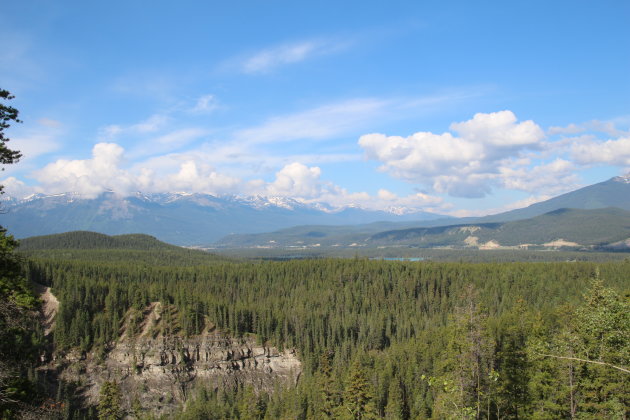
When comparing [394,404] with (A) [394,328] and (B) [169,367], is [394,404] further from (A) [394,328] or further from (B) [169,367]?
(A) [394,328]

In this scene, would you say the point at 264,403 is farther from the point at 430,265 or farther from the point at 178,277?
the point at 430,265

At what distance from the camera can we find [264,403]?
9088 cm

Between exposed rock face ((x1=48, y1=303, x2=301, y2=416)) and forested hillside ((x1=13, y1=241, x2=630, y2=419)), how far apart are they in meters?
2.88

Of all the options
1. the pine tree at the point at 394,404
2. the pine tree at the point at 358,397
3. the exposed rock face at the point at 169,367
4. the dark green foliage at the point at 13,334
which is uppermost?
the dark green foliage at the point at 13,334

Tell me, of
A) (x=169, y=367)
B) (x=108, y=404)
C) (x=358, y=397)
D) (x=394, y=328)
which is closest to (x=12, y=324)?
(x=358, y=397)

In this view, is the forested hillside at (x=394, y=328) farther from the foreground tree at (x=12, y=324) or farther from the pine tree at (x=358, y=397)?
the foreground tree at (x=12, y=324)

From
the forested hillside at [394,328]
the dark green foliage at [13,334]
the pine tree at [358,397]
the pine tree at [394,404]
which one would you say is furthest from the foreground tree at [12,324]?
the pine tree at [394,404]

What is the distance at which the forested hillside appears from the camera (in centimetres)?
2809

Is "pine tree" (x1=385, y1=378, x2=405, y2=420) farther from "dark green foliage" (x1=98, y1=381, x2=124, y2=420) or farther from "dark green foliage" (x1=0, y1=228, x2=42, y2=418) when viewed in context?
"dark green foliage" (x1=0, y1=228, x2=42, y2=418)

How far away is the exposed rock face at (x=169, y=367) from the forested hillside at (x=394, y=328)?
9.43ft

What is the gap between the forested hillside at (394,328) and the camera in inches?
1106

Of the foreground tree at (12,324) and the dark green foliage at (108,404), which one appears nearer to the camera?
the foreground tree at (12,324)

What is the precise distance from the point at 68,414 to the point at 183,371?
25059 millimetres

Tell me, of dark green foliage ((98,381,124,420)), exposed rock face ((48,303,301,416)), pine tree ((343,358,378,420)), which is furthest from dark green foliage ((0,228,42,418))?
exposed rock face ((48,303,301,416))
